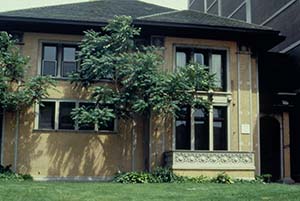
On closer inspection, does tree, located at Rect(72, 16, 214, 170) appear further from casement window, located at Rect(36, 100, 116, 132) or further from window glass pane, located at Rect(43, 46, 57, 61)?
window glass pane, located at Rect(43, 46, 57, 61)

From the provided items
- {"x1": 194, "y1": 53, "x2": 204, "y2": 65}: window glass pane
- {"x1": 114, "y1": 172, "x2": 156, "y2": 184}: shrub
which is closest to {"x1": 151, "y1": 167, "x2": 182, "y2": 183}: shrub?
{"x1": 114, "y1": 172, "x2": 156, "y2": 184}: shrub

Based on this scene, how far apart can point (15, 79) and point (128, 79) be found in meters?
4.85

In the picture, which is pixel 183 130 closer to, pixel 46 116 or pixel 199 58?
pixel 199 58

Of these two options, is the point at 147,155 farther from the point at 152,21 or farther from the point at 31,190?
the point at 31,190

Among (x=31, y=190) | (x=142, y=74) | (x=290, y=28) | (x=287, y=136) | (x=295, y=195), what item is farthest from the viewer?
(x=290, y=28)

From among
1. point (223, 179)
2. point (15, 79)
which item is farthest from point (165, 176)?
point (15, 79)

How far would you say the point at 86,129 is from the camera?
23281mm

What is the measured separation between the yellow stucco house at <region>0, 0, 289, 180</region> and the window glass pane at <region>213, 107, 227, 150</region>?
5cm

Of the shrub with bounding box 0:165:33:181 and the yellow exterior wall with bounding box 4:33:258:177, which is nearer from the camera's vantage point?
the shrub with bounding box 0:165:33:181

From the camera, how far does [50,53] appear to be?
2380cm

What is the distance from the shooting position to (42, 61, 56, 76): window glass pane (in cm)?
2358

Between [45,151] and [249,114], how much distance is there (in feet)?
30.9

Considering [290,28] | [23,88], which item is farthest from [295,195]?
[290,28]

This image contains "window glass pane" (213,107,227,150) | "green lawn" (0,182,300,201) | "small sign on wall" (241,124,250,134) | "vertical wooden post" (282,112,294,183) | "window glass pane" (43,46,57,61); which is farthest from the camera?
"vertical wooden post" (282,112,294,183)
